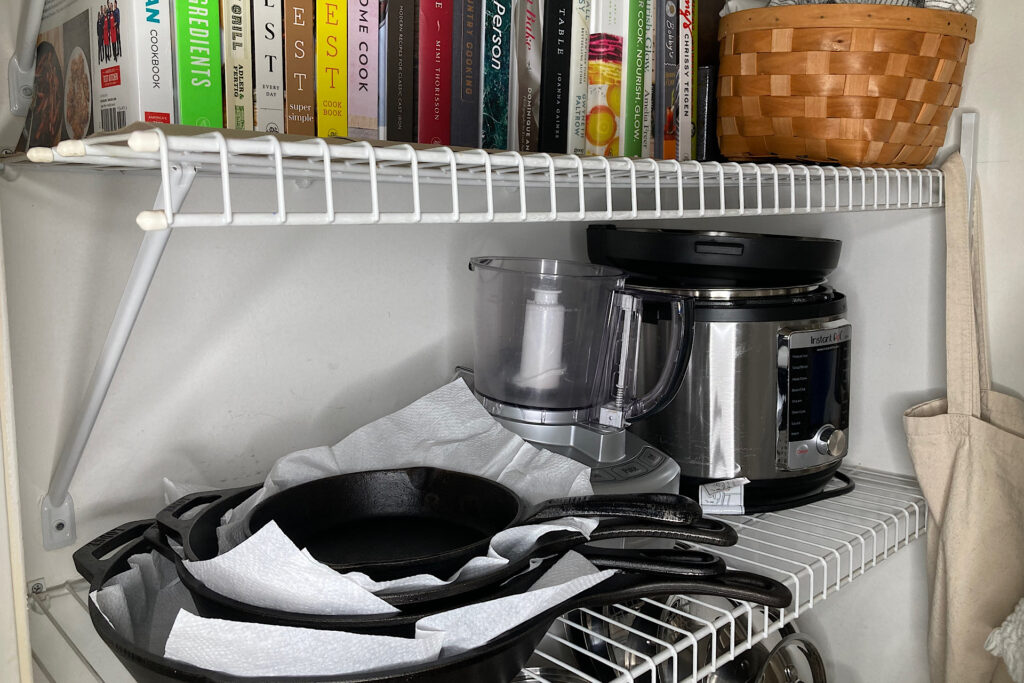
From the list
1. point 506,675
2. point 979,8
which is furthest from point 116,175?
point 979,8

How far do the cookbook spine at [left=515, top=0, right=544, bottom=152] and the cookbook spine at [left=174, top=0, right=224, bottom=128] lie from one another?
29 centimetres

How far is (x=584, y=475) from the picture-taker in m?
0.69

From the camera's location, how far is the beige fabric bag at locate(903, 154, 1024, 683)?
95 cm

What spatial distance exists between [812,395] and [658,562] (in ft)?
1.42

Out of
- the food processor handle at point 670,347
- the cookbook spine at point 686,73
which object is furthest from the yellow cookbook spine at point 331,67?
the cookbook spine at point 686,73

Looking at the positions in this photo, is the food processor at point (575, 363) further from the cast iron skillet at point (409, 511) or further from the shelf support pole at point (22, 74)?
the shelf support pole at point (22, 74)

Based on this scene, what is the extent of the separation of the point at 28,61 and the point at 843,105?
0.75 m

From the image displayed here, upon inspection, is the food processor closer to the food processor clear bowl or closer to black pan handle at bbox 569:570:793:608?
the food processor clear bowl

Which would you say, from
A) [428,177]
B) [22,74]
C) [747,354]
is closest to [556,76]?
[428,177]

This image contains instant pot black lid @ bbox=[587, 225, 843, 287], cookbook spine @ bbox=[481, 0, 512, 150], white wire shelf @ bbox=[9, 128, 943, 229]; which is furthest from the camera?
instant pot black lid @ bbox=[587, 225, 843, 287]

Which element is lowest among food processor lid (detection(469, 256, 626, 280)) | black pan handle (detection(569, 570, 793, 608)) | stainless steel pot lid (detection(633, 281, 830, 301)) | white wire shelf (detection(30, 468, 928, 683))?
white wire shelf (detection(30, 468, 928, 683))

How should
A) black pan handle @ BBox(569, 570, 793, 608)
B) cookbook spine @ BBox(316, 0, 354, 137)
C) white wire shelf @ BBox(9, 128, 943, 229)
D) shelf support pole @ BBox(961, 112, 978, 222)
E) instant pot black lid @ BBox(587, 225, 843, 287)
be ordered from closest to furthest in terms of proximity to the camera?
white wire shelf @ BBox(9, 128, 943, 229) → black pan handle @ BBox(569, 570, 793, 608) → cookbook spine @ BBox(316, 0, 354, 137) → instant pot black lid @ BBox(587, 225, 843, 287) → shelf support pole @ BBox(961, 112, 978, 222)

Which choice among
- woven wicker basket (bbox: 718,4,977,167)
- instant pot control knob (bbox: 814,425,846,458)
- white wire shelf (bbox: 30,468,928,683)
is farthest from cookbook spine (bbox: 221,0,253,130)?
instant pot control knob (bbox: 814,425,846,458)

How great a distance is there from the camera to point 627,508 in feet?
1.92
